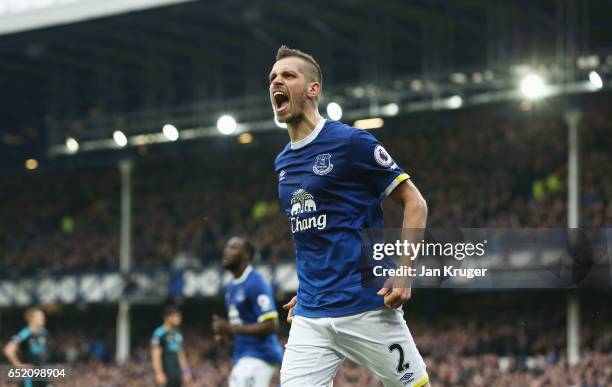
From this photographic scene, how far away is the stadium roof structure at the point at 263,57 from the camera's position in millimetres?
27422

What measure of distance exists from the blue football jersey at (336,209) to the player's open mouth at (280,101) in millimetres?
206

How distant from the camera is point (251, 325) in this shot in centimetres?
1052

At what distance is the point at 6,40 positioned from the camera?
33.2 meters

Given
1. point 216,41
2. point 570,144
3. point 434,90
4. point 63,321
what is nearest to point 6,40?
point 216,41

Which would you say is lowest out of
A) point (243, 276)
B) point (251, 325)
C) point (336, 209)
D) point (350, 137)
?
point (336, 209)

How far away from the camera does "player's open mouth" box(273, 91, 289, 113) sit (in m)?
5.88

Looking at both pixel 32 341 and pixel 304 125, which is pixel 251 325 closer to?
pixel 304 125

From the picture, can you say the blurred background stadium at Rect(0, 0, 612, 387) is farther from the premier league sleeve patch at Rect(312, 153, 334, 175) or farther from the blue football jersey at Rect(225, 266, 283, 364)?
the premier league sleeve patch at Rect(312, 153, 334, 175)

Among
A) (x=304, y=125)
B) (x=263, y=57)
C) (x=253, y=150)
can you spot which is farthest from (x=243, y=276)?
(x=253, y=150)

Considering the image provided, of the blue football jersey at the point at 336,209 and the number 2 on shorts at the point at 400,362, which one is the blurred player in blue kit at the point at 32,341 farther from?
the number 2 on shorts at the point at 400,362

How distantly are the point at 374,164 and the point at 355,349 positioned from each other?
922 mm

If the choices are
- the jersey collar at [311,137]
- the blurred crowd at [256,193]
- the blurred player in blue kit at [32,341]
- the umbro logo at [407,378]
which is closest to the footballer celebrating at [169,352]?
the blurred player in blue kit at [32,341]

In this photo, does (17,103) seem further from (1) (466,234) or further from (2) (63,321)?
(1) (466,234)

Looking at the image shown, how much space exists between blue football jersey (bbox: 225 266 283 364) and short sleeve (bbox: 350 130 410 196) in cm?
494
